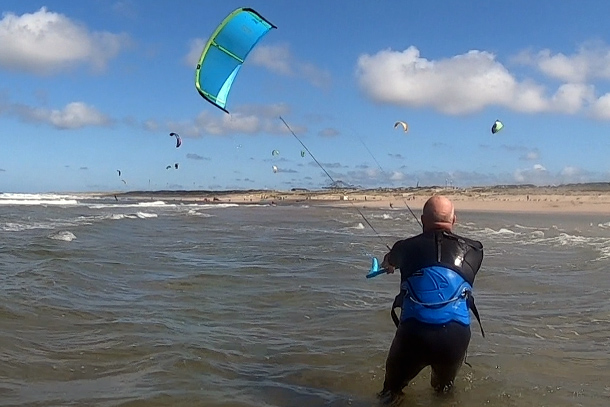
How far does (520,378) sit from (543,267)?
727 centimetres

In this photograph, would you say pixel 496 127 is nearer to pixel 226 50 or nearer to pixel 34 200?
pixel 226 50

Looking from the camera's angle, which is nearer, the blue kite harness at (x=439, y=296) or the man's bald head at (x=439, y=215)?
the blue kite harness at (x=439, y=296)

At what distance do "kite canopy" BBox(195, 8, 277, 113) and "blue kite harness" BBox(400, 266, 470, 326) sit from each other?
154 inches

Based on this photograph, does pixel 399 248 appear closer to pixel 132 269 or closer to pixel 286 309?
pixel 286 309

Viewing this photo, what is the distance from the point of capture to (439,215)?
4.20 metres

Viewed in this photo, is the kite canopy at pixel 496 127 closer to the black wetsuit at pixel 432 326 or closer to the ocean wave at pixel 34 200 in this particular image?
the black wetsuit at pixel 432 326

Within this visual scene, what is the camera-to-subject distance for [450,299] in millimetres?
4039

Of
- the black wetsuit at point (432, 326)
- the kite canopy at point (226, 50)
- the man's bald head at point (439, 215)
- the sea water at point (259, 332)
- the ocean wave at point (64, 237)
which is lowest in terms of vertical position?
the sea water at point (259, 332)

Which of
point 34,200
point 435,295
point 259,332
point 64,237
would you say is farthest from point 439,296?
point 34,200

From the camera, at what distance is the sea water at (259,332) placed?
193 inches

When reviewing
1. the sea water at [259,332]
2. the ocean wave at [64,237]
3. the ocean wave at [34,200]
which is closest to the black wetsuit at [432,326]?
the sea water at [259,332]

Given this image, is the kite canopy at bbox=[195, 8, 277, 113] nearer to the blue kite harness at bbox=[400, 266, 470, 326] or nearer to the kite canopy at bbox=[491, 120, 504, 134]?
the blue kite harness at bbox=[400, 266, 470, 326]

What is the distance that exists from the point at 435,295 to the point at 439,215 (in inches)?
21.8

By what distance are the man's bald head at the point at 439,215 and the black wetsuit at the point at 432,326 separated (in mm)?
59
